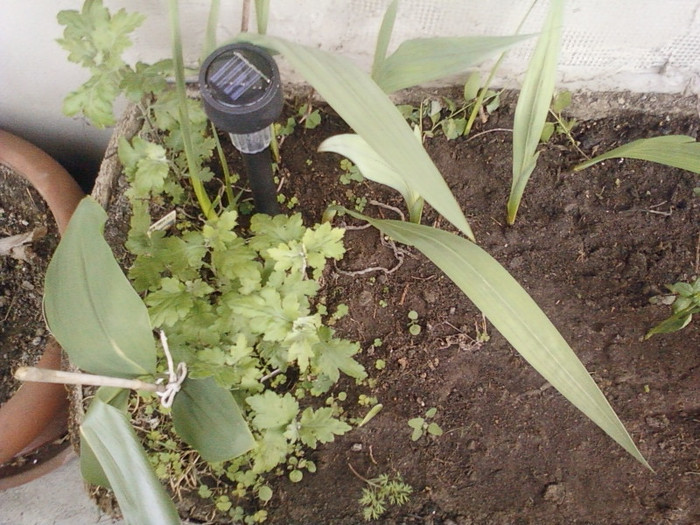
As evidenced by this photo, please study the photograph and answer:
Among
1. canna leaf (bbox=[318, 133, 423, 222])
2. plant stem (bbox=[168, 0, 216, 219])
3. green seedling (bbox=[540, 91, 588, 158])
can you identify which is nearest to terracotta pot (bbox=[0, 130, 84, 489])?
plant stem (bbox=[168, 0, 216, 219])

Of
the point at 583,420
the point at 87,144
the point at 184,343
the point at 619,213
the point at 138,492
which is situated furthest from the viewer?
the point at 87,144

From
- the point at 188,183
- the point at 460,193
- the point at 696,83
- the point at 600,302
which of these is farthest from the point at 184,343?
the point at 696,83

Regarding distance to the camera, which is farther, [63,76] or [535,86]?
[63,76]

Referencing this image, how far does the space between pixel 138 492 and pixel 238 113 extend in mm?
416

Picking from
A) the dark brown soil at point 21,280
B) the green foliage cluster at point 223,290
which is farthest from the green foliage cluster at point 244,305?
the dark brown soil at point 21,280

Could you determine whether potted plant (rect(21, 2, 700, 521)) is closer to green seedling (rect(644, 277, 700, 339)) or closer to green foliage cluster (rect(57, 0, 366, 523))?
green foliage cluster (rect(57, 0, 366, 523))

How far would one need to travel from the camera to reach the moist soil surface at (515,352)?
880mm

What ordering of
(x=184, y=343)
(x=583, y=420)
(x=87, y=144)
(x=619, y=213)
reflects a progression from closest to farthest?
(x=184, y=343) < (x=583, y=420) < (x=619, y=213) < (x=87, y=144)

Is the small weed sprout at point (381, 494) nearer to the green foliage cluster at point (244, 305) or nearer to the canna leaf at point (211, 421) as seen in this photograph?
the green foliage cluster at point (244, 305)

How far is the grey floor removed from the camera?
1227 millimetres

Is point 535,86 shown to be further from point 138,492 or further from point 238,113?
point 138,492

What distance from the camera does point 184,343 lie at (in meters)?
0.75

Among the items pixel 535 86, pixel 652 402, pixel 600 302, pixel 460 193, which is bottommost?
pixel 652 402

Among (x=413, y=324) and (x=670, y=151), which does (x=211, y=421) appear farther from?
(x=670, y=151)
